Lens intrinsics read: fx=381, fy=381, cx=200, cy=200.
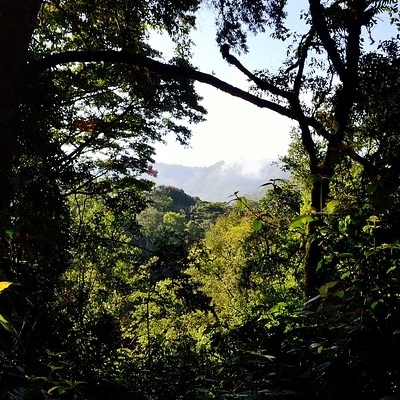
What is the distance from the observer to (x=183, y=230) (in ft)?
20.7

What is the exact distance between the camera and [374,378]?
3.58ft

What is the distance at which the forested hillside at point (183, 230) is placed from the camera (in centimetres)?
123

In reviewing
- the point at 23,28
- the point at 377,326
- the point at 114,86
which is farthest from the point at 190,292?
the point at 114,86

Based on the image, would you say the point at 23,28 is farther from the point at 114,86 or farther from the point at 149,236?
the point at 149,236

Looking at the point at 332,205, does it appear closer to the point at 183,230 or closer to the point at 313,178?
the point at 313,178

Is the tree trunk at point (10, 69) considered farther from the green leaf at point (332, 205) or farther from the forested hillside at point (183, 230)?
the green leaf at point (332, 205)

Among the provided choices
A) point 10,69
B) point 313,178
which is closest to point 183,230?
point 10,69

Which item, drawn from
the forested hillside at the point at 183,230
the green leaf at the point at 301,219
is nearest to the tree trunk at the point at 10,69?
the forested hillside at the point at 183,230

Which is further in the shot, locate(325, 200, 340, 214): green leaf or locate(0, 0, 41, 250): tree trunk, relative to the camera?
locate(0, 0, 41, 250): tree trunk

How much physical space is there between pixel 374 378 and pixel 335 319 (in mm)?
263

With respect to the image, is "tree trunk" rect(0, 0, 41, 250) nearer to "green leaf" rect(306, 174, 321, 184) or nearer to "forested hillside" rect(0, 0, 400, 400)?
"forested hillside" rect(0, 0, 400, 400)

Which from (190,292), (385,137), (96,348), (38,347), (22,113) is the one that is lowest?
(96,348)

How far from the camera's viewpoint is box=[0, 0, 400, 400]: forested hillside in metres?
1.23

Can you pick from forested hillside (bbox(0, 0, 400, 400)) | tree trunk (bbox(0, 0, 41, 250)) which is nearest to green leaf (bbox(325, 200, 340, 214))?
forested hillside (bbox(0, 0, 400, 400))
